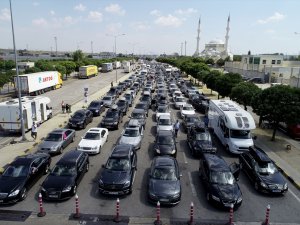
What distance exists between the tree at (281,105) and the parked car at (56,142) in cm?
1526

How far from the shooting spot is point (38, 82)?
150 feet

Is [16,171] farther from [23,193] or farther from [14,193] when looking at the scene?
[14,193]

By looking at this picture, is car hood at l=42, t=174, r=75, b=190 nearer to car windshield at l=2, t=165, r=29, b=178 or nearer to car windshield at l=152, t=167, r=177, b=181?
car windshield at l=2, t=165, r=29, b=178

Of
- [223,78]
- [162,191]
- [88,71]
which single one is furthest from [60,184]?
[88,71]

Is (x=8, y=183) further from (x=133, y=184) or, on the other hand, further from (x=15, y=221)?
(x=133, y=184)

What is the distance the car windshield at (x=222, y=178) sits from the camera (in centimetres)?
1419

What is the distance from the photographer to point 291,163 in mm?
19391

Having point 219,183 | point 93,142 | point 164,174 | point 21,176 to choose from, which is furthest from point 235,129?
point 21,176

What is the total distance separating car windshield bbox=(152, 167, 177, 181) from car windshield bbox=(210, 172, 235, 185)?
6.25ft

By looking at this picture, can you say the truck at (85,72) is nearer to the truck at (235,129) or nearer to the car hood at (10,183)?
the truck at (235,129)

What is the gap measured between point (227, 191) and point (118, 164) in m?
5.78

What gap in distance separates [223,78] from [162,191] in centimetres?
2856

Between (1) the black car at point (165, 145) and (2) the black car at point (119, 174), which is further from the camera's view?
(1) the black car at point (165, 145)

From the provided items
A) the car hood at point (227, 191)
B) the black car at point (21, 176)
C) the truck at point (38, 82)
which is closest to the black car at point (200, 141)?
the car hood at point (227, 191)
